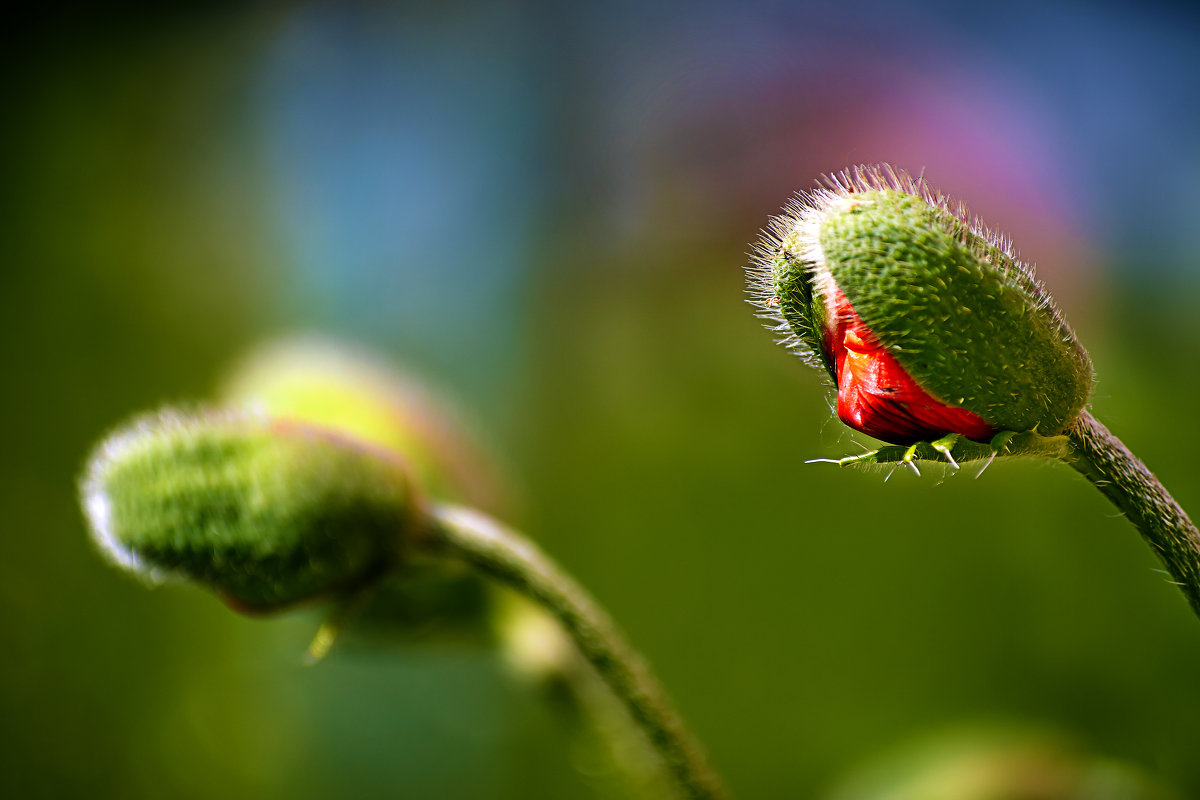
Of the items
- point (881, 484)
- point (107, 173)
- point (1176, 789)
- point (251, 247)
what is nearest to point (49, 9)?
point (107, 173)

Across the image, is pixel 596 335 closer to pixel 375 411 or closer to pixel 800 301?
pixel 375 411

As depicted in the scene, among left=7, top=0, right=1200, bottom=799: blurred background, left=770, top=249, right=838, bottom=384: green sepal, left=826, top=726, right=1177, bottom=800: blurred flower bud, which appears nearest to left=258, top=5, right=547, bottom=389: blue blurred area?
left=7, top=0, right=1200, bottom=799: blurred background

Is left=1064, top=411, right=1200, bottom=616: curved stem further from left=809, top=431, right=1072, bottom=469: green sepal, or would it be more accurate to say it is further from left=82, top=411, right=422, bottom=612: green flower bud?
left=82, top=411, right=422, bottom=612: green flower bud

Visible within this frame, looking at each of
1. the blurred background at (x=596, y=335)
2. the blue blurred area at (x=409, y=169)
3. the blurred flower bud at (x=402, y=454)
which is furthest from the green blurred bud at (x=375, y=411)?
the blue blurred area at (x=409, y=169)

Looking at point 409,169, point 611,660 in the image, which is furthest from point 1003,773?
point 409,169

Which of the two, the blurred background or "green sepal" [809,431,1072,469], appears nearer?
"green sepal" [809,431,1072,469]

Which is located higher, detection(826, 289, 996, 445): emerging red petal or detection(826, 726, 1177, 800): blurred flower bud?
detection(826, 289, 996, 445): emerging red petal

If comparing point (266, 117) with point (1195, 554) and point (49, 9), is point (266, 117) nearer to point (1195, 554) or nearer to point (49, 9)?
point (49, 9)

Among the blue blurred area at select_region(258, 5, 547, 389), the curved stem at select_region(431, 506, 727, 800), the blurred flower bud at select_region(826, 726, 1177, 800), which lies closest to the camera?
the curved stem at select_region(431, 506, 727, 800)
